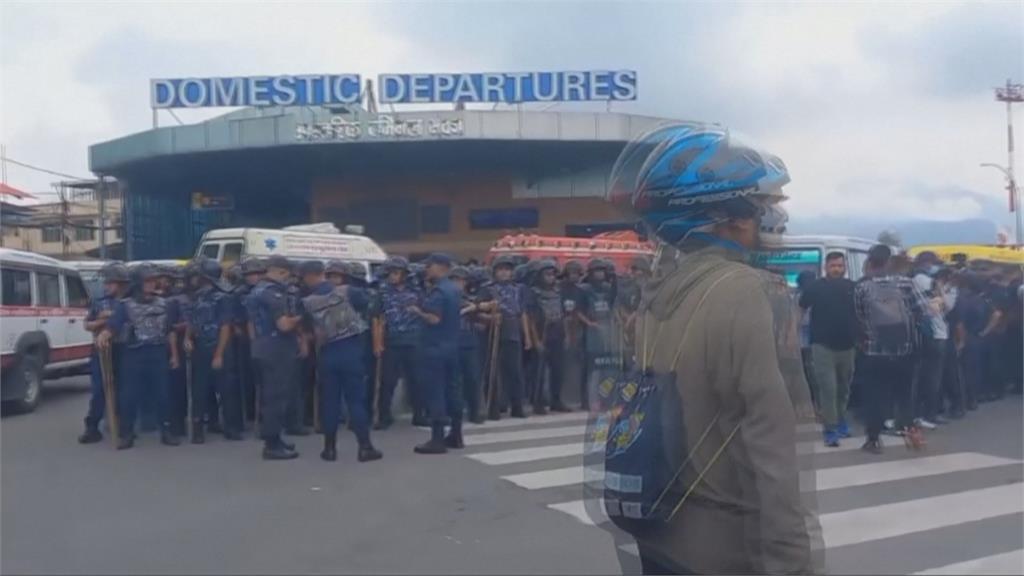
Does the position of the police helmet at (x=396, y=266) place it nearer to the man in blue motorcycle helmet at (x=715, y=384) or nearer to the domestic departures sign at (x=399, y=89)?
the man in blue motorcycle helmet at (x=715, y=384)

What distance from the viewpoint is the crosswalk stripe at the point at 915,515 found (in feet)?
23.4

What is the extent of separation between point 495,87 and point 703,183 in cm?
2975

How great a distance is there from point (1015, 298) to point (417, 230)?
74.8 feet

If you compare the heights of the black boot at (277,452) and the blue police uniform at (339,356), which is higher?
the blue police uniform at (339,356)

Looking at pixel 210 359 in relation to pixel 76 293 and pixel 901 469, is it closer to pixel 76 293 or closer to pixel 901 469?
pixel 76 293

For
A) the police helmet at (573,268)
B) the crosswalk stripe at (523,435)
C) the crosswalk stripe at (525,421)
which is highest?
the police helmet at (573,268)

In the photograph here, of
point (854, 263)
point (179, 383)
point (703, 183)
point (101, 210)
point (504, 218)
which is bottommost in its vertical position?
point (179, 383)

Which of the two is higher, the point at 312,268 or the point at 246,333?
the point at 312,268

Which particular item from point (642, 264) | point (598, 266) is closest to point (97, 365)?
point (598, 266)

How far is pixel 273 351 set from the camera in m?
9.89

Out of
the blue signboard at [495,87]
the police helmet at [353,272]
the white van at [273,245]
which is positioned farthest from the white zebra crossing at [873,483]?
the blue signboard at [495,87]

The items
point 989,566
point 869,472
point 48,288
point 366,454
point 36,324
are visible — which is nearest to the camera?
point 989,566

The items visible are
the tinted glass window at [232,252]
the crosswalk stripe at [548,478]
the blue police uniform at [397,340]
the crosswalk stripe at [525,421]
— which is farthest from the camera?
the tinted glass window at [232,252]

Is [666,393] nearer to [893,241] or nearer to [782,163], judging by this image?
[782,163]
